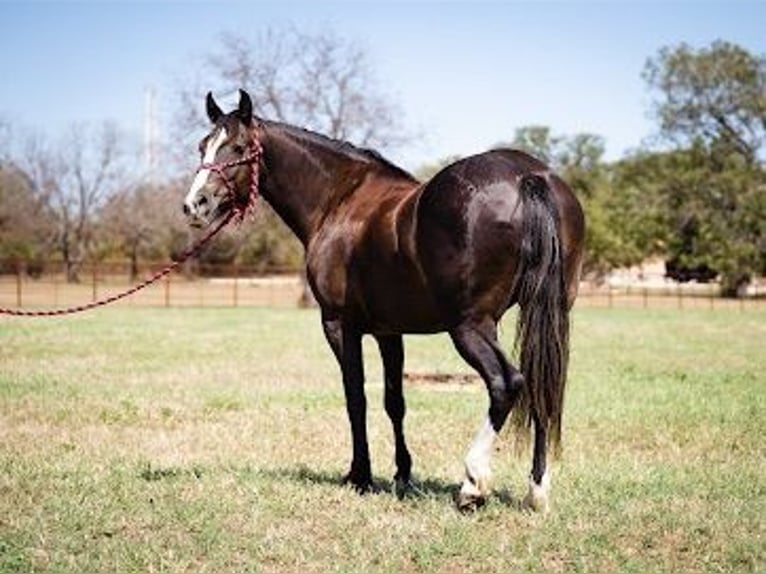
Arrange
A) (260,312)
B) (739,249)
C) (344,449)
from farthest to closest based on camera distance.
A: (739,249) < (260,312) < (344,449)

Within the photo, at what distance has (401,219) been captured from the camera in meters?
5.73

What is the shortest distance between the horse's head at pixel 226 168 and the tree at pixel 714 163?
4767cm

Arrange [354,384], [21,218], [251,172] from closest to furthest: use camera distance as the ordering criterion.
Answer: [354,384]
[251,172]
[21,218]

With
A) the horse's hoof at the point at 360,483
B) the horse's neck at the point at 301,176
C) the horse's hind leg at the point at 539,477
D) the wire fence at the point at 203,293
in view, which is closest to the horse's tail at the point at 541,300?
the horse's hind leg at the point at 539,477

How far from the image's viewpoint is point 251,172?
6.59 m

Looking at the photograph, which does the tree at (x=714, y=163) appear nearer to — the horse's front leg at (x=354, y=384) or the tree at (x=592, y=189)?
the tree at (x=592, y=189)

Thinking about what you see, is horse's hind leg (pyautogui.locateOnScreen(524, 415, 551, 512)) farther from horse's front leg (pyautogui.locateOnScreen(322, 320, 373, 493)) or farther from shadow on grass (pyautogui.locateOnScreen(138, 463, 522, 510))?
horse's front leg (pyautogui.locateOnScreen(322, 320, 373, 493))

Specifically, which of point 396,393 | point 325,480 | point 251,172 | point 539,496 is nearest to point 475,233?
point 539,496

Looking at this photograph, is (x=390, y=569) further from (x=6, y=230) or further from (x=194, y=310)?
(x=6, y=230)

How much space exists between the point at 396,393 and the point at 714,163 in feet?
171

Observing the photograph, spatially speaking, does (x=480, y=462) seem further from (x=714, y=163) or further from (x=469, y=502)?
(x=714, y=163)

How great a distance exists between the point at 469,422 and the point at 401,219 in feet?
13.9

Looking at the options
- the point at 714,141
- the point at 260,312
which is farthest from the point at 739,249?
the point at 260,312

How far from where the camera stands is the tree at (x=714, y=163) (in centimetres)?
5072
